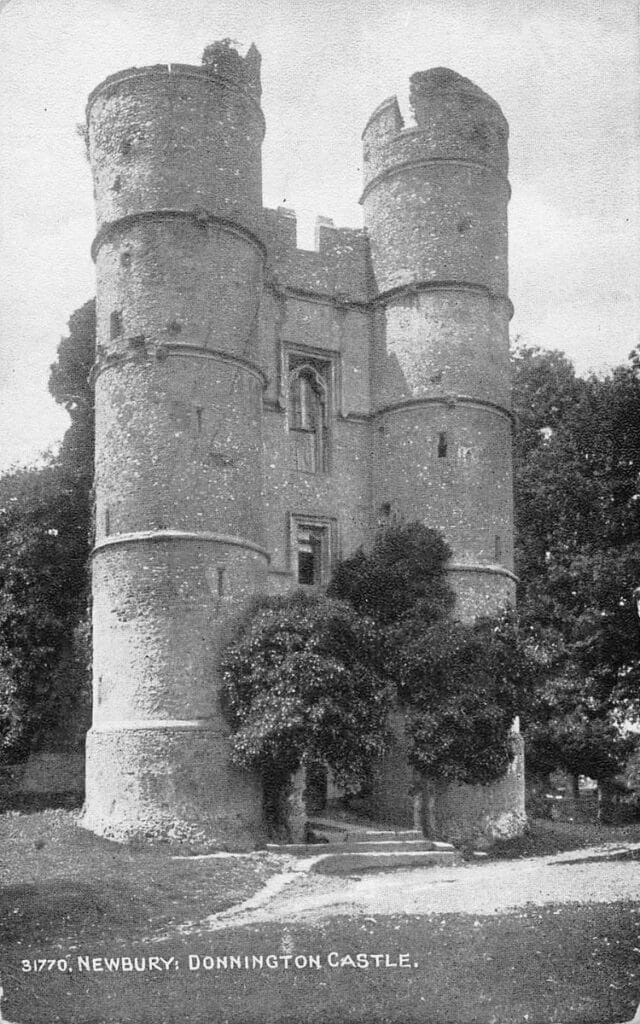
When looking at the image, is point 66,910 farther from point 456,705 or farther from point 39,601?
point 39,601

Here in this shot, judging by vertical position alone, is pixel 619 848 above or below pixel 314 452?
below

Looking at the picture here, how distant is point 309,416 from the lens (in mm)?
29250

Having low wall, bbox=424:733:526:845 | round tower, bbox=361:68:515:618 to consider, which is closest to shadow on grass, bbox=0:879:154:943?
low wall, bbox=424:733:526:845

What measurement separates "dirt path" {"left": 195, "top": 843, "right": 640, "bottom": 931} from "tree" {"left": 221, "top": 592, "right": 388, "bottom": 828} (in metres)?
2.25

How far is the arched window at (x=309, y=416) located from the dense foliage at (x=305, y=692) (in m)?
5.30

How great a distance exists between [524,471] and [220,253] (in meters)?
13.3

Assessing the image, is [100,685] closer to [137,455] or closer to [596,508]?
[137,455]

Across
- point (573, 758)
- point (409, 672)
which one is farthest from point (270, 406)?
point (573, 758)

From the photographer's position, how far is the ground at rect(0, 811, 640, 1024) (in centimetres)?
1157

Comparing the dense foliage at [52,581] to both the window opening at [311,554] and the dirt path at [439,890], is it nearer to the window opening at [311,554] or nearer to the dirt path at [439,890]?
the window opening at [311,554]

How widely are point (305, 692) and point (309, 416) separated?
8.32 metres

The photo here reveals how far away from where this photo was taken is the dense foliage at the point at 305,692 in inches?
912

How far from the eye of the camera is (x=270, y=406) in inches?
1113

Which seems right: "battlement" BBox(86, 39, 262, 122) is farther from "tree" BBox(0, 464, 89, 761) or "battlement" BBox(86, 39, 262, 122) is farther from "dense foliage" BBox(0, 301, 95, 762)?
"tree" BBox(0, 464, 89, 761)
